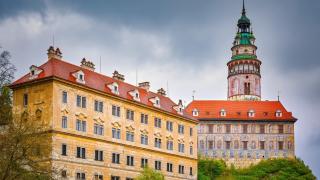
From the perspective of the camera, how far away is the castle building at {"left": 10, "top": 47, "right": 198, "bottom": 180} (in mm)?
57000

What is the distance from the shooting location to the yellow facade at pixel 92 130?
56.7m

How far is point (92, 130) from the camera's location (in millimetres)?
60844

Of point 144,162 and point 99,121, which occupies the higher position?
point 99,121

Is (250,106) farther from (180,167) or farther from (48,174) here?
(48,174)

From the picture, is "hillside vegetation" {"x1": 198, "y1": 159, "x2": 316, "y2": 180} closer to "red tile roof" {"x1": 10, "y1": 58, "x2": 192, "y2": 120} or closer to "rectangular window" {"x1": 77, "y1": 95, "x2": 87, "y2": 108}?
"red tile roof" {"x1": 10, "y1": 58, "x2": 192, "y2": 120}

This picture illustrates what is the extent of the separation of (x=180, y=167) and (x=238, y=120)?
3759 centimetres

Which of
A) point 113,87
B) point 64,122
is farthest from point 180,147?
point 64,122

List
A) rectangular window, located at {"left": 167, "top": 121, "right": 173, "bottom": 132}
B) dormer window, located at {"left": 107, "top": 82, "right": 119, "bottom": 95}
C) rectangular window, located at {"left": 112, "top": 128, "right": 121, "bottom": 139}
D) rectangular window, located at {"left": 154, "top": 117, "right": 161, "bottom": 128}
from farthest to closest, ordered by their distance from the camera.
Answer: rectangular window, located at {"left": 167, "top": 121, "right": 173, "bottom": 132} → rectangular window, located at {"left": 154, "top": 117, "right": 161, "bottom": 128} → dormer window, located at {"left": 107, "top": 82, "right": 119, "bottom": 95} → rectangular window, located at {"left": 112, "top": 128, "right": 121, "bottom": 139}

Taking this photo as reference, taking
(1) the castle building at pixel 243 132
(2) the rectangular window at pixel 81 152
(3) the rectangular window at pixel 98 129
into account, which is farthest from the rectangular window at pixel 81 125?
(1) the castle building at pixel 243 132

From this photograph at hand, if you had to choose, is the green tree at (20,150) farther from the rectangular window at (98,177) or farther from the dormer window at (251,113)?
the dormer window at (251,113)

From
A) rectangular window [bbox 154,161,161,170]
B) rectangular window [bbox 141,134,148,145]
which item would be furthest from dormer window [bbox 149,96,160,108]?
rectangular window [bbox 154,161,161,170]

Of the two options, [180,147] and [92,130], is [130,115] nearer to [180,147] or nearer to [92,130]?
[92,130]

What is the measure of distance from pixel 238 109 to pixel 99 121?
54448mm

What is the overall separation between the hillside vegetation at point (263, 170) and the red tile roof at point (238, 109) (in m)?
12.1
